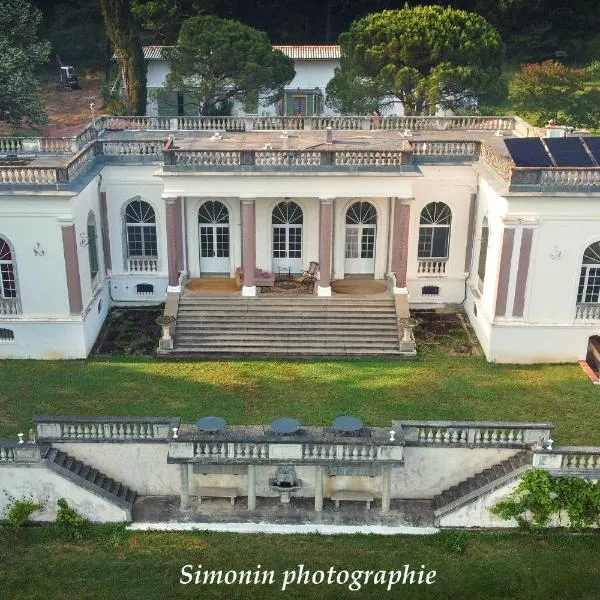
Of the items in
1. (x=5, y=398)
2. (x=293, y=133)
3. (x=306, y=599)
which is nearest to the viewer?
(x=306, y=599)

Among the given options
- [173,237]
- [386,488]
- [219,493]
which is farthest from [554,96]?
[219,493]

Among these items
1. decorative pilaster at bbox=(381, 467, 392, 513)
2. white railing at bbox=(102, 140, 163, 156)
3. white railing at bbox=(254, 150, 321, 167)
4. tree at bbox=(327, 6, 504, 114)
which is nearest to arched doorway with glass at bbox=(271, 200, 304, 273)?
white railing at bbox=(254, 150, 321, 167)

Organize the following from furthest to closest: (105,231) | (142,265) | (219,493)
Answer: (142,265) → (105,231) → (219,493)

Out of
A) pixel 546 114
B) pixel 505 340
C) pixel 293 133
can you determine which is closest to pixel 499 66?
pixel 546 114

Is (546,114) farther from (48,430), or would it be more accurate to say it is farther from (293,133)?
(48,430)

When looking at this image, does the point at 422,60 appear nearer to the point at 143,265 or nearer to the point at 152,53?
the point at 152,53

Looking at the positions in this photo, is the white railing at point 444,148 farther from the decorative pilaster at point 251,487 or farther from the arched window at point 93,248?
the decorative pilaster at point 251,487
